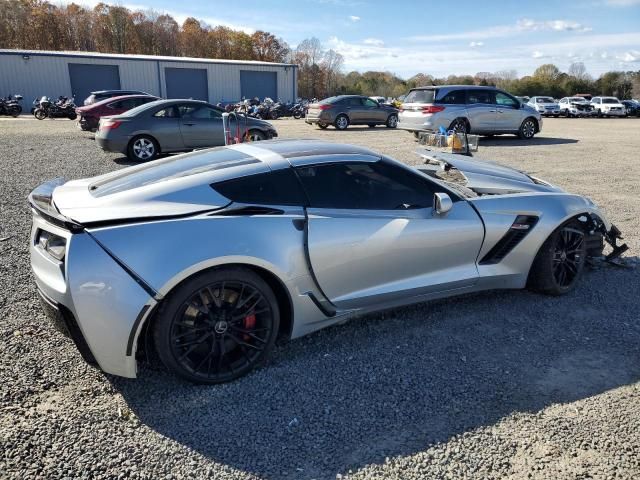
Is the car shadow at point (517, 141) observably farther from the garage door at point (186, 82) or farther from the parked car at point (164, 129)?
the garage door at point (186, 82)

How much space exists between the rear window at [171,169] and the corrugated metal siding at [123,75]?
116 feet

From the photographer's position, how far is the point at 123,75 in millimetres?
35219

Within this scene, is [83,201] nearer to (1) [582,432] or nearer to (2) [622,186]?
(1) [582,432]

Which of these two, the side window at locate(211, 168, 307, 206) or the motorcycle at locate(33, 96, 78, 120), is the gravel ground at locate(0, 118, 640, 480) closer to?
the side window at locate(211, 168, 307, 206)

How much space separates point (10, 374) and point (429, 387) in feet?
8.35

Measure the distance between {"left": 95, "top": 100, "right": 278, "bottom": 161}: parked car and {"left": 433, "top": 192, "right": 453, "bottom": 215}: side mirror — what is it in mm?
8225

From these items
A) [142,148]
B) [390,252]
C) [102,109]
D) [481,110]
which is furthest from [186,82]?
[390,252]

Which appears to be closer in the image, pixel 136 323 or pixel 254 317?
pixel 136 323

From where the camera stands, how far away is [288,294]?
306cm

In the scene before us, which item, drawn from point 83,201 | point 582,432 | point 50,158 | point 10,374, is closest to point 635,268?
point 582,432

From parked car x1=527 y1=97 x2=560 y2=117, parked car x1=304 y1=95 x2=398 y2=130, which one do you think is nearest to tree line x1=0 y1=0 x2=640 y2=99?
parked car x1=527 y1=97 x2=560 y2=117

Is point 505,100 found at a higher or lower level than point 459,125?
higher

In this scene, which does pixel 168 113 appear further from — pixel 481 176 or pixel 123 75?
pixel 123 75

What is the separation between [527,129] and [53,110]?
23.4 m
